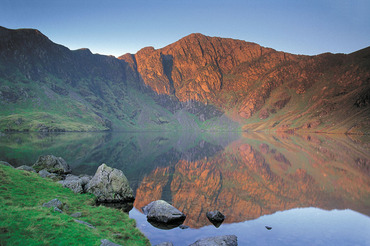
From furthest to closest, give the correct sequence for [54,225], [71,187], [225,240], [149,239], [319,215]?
[71,187], [319,215], [149,239], [225,240], [54,225]

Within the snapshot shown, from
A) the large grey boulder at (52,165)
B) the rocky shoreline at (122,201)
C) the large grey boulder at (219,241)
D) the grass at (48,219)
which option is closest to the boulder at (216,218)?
the rocky shoreline at (122,201)

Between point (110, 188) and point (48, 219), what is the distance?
13.3 metres

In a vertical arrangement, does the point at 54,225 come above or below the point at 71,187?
above

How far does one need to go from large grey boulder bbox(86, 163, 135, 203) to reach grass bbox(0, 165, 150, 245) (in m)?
1.38

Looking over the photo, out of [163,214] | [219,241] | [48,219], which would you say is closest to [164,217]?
[163,214]

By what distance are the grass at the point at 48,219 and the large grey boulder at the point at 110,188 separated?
1379mm

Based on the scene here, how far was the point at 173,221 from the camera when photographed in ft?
67.0

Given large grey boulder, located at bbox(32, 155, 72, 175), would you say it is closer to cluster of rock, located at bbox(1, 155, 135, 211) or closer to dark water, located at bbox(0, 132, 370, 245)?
dark water, located at bbox(0, 132, 370, 245)

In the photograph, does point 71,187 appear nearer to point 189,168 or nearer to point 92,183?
point 92,183

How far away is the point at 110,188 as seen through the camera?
26.4 meters

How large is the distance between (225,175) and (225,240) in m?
24.3

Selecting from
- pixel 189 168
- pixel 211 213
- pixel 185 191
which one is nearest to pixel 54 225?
pixel 211 213

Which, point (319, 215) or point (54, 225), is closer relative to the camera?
point (54, 225)

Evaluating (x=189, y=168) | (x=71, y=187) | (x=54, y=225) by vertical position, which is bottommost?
(x=189, y=168)
